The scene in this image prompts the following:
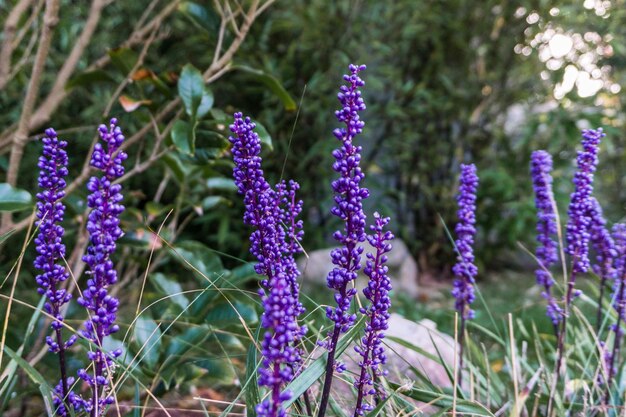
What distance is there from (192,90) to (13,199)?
56cm

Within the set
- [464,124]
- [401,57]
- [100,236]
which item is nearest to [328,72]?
[401,57]

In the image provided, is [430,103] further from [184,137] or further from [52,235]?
[52,235]

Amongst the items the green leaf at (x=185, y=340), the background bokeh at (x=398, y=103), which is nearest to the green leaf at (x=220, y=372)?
the green leaf at (x=185, y=340)

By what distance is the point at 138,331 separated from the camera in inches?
72.5

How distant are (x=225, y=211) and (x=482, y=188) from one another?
2.16m

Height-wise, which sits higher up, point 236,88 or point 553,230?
point 236,88

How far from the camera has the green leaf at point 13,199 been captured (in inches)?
64.0

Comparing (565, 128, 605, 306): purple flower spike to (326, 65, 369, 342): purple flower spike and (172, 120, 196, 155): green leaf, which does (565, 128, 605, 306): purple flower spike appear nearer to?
(326, 65, 369, 342): purple flower spike

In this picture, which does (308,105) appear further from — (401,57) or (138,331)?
(138,331)

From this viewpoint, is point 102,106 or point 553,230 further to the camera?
point 102,106

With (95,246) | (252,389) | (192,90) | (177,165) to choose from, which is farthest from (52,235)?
(177,165)

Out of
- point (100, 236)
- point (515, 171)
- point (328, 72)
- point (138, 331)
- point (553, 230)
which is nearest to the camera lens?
point (100, 236)

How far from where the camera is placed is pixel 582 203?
1488mm

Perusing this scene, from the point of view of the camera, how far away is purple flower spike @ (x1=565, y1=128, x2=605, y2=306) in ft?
4.84
